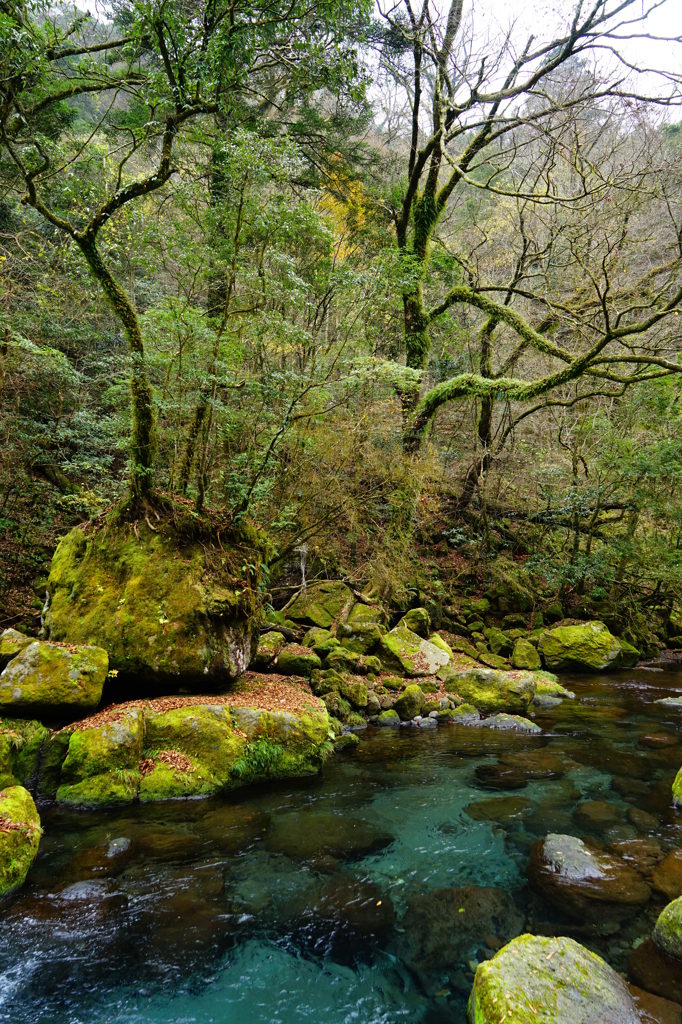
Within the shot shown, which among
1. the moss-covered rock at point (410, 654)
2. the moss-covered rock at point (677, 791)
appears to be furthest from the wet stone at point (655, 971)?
the moss-covered rock at point (410, 654)

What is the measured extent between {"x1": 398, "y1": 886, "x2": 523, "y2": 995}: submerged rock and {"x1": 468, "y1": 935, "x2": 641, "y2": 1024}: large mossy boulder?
17.3 inches

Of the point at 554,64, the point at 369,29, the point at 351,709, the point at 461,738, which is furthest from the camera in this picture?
the point at 369,29

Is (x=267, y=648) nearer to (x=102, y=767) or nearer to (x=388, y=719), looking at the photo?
(x=388, y=719)

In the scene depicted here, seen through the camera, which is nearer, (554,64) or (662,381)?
(554,64)

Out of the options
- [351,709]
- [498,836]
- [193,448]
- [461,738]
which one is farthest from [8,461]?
[498,836]

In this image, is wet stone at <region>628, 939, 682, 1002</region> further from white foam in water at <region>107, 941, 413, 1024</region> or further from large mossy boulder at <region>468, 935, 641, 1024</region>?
white foam in water at <region>107, 941, 413, 1024</region>

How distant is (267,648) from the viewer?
9.48 m

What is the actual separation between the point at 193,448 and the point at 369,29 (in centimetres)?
1018

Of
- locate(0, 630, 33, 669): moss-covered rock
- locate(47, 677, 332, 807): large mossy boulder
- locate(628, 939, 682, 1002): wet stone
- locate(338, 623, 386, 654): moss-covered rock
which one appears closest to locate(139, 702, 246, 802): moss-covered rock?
locate(47, 677, 332, 807): large mossy boulder

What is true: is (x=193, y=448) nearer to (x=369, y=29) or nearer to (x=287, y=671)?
(x=287, y=671)

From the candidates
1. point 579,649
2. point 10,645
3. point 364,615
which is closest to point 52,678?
point 10,645

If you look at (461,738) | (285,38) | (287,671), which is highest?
(285,38)

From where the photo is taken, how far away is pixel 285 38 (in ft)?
25.6

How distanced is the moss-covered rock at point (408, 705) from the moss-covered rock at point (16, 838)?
227 inches
